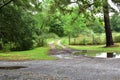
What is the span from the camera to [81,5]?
16.1 meters

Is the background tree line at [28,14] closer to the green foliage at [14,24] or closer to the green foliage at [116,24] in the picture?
the green foliage at [14,24]

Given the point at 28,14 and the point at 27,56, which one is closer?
the point at 27,56

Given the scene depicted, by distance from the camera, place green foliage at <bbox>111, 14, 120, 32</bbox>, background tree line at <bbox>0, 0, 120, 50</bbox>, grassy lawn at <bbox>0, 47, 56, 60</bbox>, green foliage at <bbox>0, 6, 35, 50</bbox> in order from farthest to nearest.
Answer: green foliage at <bbox>111, 14, 120, 32</bbox>, green foliage at <bbox>0, 6, 35, 50</bbox>, grassy lawn at <bbox>0, 47, 56, 60</bbox>, background tree line at <bbox>0, 0, 120, 50</bbox>

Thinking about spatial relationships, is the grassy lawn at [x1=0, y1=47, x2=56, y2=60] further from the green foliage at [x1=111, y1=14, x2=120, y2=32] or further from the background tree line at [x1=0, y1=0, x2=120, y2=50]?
the green foliage at [x1=111, y1=14, x2=120, y2=32]

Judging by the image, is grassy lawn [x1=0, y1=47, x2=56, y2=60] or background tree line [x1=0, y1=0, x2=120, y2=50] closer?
background tree line [x1=0, y1=0, x2=120, y2=50]

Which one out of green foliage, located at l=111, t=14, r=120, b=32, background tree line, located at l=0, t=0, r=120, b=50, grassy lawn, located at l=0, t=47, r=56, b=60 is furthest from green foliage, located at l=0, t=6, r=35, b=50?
green foliage, located at l=111, t=14, r=120, b=32

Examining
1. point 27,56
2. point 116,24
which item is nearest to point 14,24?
point 27,56

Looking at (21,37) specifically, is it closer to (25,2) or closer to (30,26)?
(30,26)

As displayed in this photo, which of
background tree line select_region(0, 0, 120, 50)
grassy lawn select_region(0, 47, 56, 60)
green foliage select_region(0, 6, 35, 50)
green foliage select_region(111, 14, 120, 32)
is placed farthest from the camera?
green foliage select_region(111, 14, 120, 32)

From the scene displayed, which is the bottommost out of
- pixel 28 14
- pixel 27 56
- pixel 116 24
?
pixel 27 56

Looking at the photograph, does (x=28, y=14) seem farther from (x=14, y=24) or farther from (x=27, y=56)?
(x=27, y=56)

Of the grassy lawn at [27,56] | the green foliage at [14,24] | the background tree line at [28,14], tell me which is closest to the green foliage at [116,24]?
the background tree line at [28,14]

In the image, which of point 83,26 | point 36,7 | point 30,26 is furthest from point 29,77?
point 83,26

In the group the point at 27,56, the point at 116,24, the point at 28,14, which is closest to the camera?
the point at 27,56
